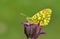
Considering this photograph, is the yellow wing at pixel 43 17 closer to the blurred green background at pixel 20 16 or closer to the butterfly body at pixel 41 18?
the butterfly body at pixel 41 18

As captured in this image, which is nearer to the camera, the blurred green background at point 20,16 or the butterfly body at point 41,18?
the butterfly body at point 41,18

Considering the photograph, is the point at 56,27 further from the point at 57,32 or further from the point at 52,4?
the point at 52,4

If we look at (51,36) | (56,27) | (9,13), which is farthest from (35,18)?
(9,13)

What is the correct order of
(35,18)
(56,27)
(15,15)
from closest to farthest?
(35,18) → (56,27) → (15,15)

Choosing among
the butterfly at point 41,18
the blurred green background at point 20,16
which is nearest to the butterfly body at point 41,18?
the butterfly at point 41,18

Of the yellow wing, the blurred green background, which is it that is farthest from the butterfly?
the blurred green background

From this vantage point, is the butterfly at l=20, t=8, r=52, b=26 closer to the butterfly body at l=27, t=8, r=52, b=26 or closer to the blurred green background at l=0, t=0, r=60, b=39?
the butterfly body at l=27, t=8, r=52, b=26

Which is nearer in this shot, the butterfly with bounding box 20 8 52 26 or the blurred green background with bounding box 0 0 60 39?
the butterfly with bounding box 20 8 52 26

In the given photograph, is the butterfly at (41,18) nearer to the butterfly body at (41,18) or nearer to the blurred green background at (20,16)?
the butterfly body at (41,18)
